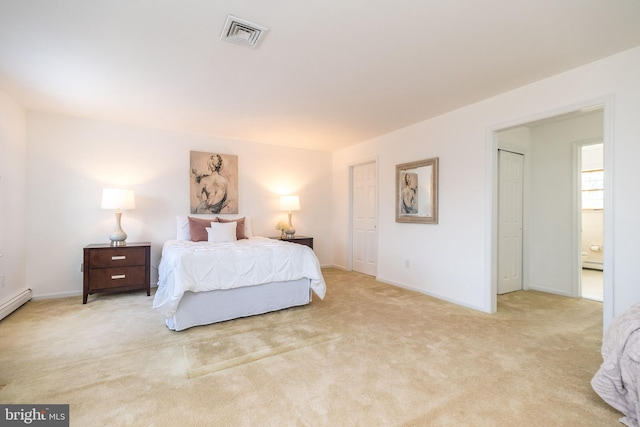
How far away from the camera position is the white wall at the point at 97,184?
12.4 ft

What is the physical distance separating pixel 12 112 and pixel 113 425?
379 centimetres

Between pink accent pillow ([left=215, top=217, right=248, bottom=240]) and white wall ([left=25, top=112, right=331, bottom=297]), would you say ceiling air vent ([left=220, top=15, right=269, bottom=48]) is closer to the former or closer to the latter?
pink accent pillow ([left=215, top=217, right=248, bottom=240])

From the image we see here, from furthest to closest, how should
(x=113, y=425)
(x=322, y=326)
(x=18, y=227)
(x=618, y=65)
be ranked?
(x=18, y=227)
(x=322, y=326)
(x=618, y=65)
(x=113, y=425)

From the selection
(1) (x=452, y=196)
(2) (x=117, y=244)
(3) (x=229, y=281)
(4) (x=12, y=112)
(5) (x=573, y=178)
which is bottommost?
(3) (x=229, y=281)

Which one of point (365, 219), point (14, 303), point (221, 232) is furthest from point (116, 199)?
point (365, 219)

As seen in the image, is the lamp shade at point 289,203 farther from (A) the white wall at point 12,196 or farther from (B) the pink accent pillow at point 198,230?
(A) the white wall at point 12,196

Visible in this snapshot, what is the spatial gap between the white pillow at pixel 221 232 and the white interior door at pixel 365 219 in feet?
7.98

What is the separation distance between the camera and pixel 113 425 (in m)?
1.50

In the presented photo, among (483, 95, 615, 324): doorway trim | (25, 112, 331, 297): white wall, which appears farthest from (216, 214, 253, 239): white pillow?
(483, 95, 615, 324): doorway trim

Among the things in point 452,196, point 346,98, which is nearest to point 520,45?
point 346,98

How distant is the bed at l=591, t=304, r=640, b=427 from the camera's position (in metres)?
1.52

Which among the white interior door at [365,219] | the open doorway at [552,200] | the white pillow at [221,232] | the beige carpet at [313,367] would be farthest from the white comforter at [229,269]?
the open doorway at [552,200]

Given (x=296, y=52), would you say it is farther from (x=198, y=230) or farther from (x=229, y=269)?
(x=198, y=230)

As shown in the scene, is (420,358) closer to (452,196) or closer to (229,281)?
(229,281)
